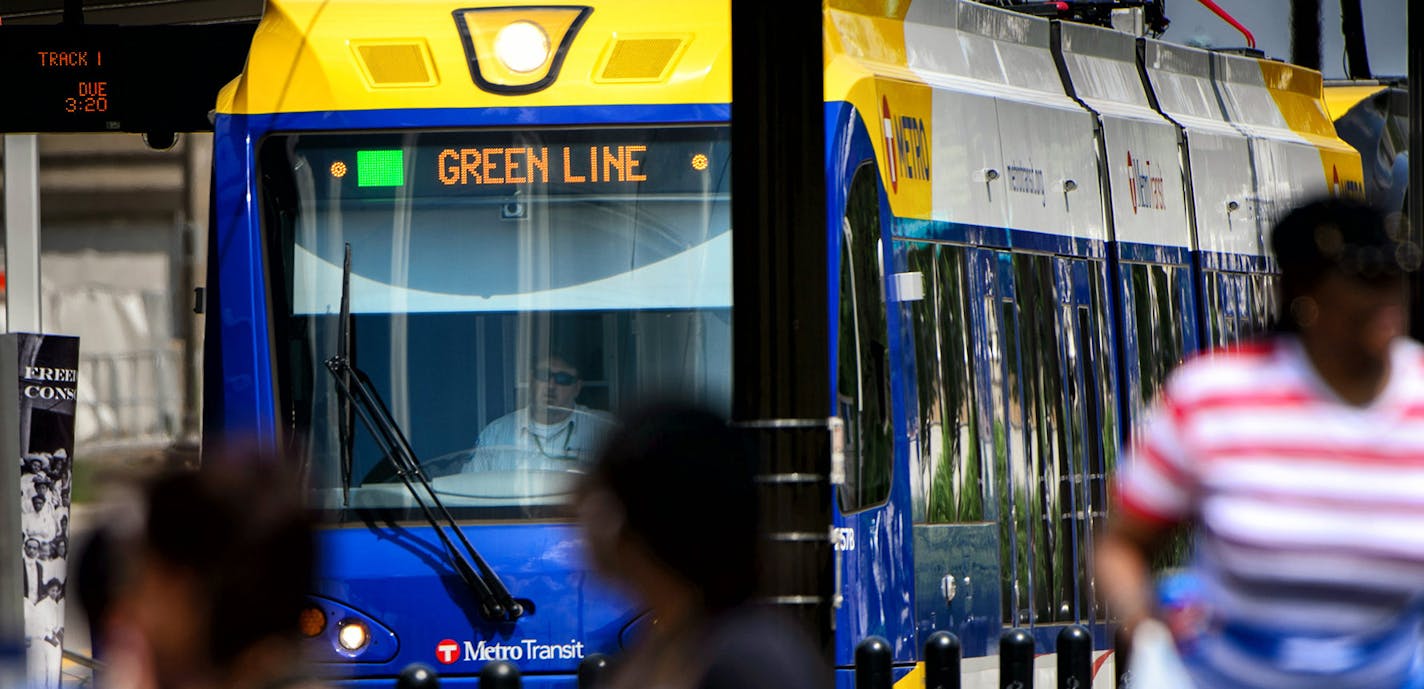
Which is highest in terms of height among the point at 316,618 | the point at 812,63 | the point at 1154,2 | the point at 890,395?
the point at 1154,2

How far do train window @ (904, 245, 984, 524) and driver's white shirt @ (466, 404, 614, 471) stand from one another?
4.13ft

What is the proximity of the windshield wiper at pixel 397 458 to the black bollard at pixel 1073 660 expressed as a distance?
5.91 feet

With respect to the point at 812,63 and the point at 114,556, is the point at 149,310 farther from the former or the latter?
the point at 114,556

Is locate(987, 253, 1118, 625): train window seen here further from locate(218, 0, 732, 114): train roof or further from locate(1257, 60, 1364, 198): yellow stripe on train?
locate(1257, 60, 1364, 198): yellow stripe on train

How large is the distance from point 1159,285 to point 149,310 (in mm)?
16058

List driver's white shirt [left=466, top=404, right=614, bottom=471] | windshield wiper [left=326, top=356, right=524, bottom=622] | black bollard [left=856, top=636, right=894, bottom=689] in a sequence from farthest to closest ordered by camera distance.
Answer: driver's white shirt [left=466, top=404, right=614, bottom=471], windshield wiper [left=326, top=356, right=524, bottom=622], black bollard [left=856, top=636, right=894, bottom=689]

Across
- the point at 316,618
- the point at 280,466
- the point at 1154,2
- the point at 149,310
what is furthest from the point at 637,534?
the point at 149,310

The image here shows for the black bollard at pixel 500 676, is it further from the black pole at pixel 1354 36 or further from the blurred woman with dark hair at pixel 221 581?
the black pole at pixel 1354 36

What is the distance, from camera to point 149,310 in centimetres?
2588

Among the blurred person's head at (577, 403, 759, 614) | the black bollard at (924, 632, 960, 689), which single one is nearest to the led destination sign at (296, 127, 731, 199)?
the black bollard at (924, 632, 960, 689)

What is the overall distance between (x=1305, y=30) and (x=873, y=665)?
20.0 meters

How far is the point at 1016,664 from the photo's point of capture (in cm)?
804

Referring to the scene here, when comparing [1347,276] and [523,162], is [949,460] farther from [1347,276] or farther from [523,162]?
[1347,276]

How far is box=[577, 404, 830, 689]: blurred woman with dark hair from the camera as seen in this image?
3.28 m
